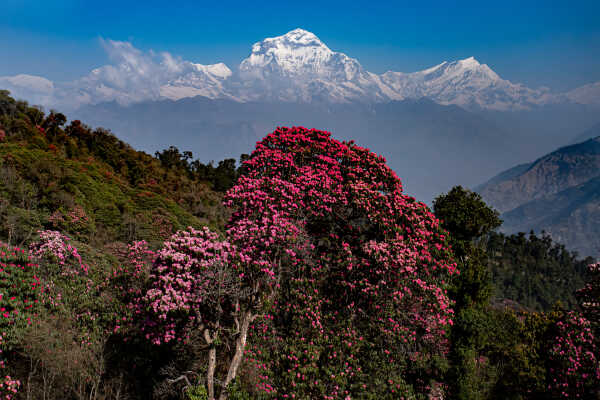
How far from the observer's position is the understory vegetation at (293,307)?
30.7 ft

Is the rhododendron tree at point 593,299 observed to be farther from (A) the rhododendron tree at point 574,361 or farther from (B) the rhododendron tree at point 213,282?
(B) the rhododendron tree at point 213,282

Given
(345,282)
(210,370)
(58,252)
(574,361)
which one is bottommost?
(574,361)

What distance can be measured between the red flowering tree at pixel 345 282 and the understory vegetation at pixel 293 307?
58mm

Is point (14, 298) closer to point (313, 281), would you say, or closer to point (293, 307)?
point (293, 307)

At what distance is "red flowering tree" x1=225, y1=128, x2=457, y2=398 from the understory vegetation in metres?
0.06

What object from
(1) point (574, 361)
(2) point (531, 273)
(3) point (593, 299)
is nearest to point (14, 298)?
(1) point (574, 361)

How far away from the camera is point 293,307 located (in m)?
11.2

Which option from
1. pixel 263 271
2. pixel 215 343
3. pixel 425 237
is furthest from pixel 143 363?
pixel 425 237

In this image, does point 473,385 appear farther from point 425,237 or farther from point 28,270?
point 28,270

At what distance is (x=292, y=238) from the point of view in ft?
32.3

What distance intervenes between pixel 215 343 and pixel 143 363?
3.87 meters

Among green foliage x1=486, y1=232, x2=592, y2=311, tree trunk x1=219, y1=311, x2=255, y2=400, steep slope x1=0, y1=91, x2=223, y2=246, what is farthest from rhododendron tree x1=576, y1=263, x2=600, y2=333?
green foliage x1=486, y1=232, x2=592, y2=311

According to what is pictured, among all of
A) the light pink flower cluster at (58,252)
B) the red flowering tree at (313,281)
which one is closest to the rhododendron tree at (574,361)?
the red flowering tree at (313,281)

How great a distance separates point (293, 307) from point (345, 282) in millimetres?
2027
